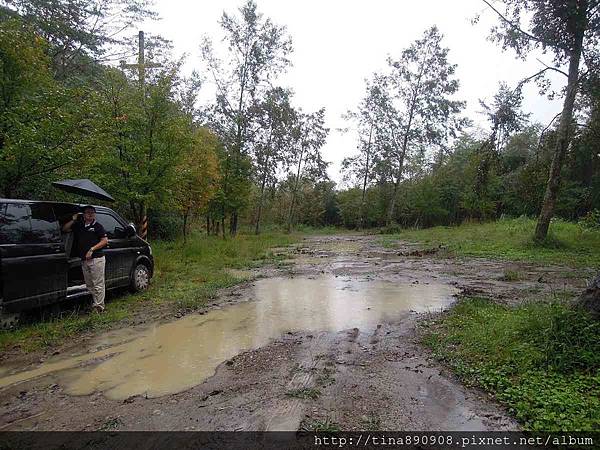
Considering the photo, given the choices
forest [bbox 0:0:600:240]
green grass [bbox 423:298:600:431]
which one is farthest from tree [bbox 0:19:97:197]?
green grass [bbox 423:298:600:431]

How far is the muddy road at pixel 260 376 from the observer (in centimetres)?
284

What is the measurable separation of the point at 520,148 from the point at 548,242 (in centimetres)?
2046

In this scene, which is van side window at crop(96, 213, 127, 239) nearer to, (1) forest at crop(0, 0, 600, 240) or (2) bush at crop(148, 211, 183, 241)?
(1) forest at crop(0, 0, 600, 240)

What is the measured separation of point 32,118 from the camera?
23.4ft

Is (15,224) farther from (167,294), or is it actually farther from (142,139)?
(142,139)

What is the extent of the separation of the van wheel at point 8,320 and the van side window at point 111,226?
7.03 ft

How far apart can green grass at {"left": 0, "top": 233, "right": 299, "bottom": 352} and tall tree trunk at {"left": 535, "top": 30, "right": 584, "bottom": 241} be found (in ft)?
33.5

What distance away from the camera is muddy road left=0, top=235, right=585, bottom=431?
2.84 meters

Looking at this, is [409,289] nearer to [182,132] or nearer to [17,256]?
[17,256]

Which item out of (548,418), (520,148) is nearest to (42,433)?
(548,418)

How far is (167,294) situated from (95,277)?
1750 mm

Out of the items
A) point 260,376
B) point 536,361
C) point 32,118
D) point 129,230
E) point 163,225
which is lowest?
point 260,376

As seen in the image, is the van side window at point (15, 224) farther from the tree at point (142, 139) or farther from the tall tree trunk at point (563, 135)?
the tall tree trunk at point (563, 135)

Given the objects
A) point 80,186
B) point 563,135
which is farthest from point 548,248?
point 80,186
